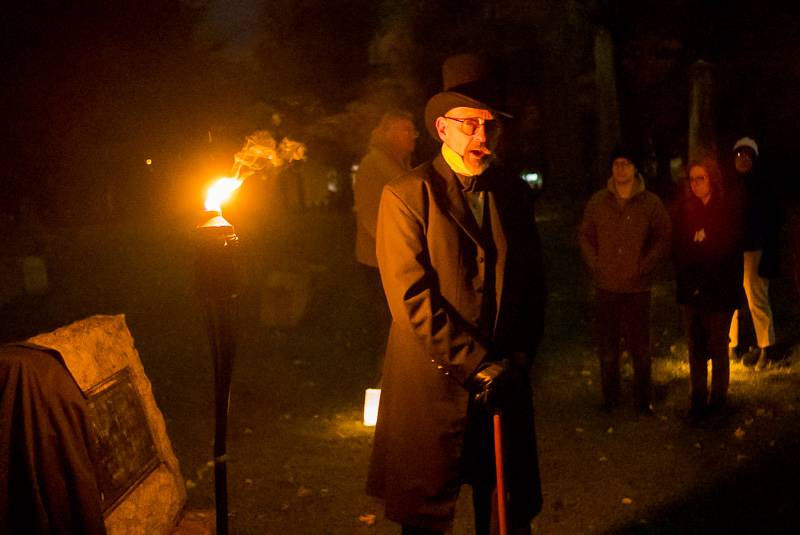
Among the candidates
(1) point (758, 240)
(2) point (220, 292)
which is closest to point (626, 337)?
(1) point (758, 240)

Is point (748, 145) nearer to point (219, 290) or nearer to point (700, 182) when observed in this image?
point (700, 182)

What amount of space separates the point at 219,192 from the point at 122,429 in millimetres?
1420

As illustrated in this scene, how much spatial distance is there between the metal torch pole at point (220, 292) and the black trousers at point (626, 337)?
13.4ft

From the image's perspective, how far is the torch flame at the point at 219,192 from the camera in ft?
13.0

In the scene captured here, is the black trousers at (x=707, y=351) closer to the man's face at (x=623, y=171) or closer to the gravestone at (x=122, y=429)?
the man's face at (x=623, y=171)

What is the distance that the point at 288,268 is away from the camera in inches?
566

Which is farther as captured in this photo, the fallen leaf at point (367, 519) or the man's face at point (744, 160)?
the man's face at point (744, 160)

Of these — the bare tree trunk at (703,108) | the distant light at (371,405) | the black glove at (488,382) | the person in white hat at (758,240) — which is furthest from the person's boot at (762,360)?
the black glove at (488,382)

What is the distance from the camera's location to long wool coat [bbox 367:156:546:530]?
12.0ft

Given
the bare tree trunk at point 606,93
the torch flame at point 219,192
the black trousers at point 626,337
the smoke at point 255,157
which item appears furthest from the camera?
the bare tree trunk at point 606,93

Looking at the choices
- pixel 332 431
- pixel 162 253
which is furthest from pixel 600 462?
pixel 162 253

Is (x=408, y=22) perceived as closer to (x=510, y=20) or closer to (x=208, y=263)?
(x=510, y=20)

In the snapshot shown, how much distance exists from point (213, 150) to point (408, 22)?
19.4 meters

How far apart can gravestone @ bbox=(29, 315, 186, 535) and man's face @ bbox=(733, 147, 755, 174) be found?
19.8ft
